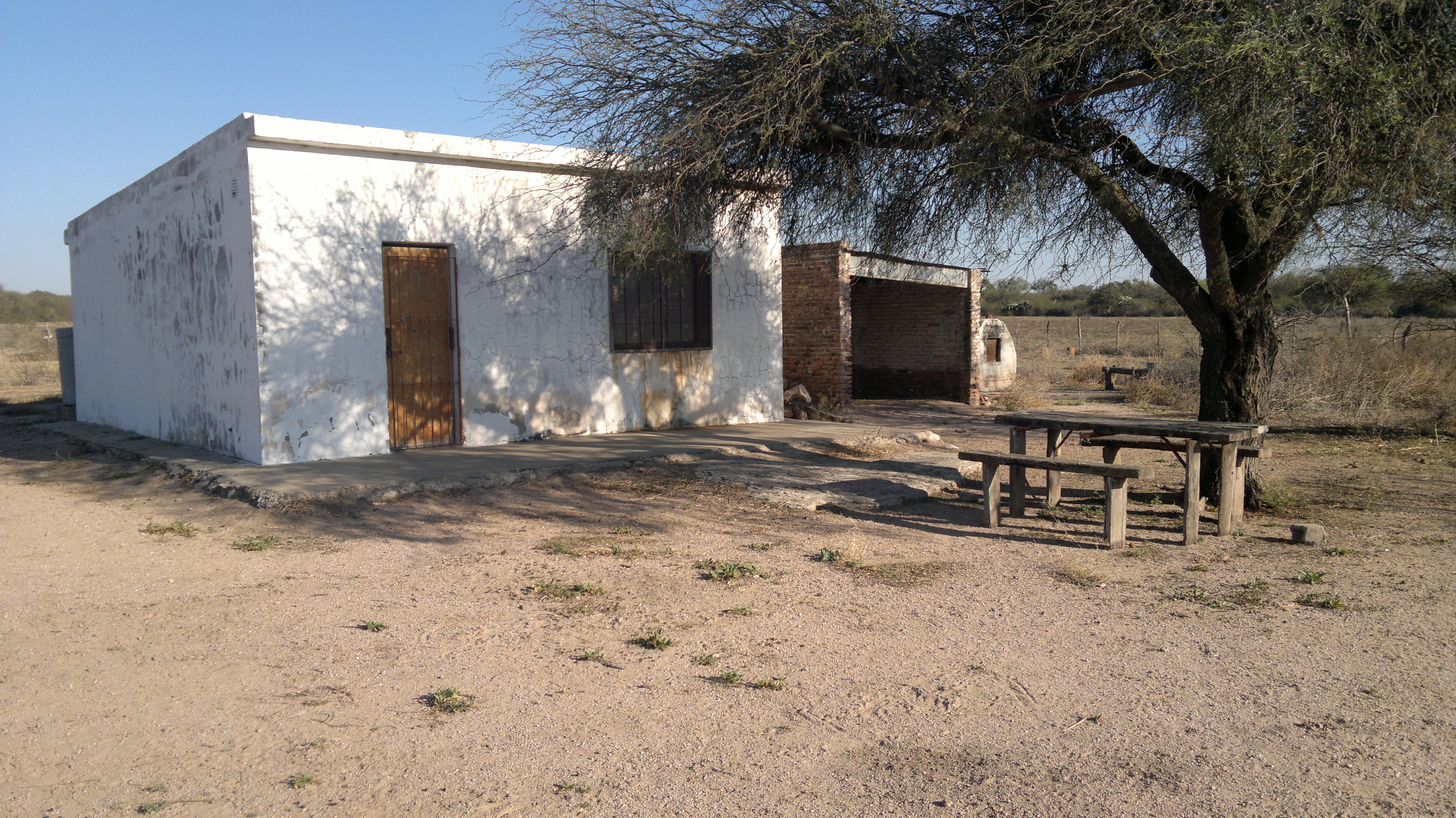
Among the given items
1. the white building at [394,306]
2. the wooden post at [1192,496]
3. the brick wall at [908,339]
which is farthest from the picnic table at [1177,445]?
the brick wall at [908,339]

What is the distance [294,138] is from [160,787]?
7.37 metres

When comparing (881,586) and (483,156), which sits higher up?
(483,156)

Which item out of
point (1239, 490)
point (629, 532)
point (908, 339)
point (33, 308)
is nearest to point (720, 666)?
point (629, 532)

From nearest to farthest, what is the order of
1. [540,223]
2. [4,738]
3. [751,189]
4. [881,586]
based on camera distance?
[4,738], [881,586], [751,189], [540,223]

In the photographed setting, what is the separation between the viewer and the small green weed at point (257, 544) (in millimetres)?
6746

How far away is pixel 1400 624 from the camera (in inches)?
197

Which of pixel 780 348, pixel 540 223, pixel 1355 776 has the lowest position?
pixel 1355 776

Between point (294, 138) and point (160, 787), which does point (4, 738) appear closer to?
point (160, 787)

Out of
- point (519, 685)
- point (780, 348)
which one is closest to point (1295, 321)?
point (780, 348)

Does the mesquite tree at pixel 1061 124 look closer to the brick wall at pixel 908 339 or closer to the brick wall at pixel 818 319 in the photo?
the brick wall at pixel 818 319

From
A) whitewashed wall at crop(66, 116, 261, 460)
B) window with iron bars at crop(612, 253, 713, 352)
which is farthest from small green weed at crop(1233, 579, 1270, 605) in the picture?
Result: whitewashed wall at crop(66, 116, 261, 460)

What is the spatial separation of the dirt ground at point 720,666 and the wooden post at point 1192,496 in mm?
133

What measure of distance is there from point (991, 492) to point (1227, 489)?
176 cm

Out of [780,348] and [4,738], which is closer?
[4,738]
